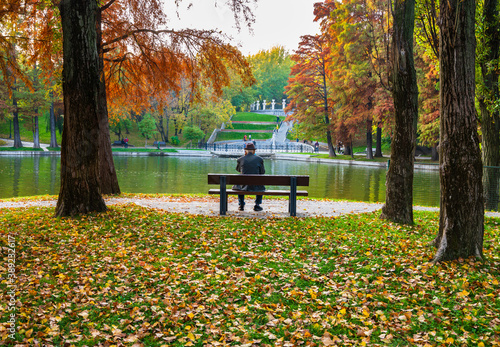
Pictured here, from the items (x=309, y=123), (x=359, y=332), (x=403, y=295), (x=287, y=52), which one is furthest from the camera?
(x=287, y=52)

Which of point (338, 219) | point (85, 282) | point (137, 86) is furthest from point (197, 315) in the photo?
point (137, 86)

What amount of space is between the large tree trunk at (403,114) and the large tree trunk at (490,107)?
2.73 meters

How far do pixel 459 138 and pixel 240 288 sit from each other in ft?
11.3

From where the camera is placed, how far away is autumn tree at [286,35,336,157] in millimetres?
38616

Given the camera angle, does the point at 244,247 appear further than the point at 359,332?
Yes

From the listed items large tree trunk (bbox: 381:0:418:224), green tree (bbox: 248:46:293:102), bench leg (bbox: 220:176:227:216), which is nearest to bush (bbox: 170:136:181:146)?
green tree (bbox: 248:46:293:102)

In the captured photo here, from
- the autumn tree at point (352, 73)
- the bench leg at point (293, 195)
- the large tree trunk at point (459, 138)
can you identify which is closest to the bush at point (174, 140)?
the autumn tree at point (352, 73)

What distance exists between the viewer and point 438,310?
4.20m

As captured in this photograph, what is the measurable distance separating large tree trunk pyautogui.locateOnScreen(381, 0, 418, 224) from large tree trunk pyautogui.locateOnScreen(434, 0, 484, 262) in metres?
2.40

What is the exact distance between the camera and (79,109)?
774 centimetres

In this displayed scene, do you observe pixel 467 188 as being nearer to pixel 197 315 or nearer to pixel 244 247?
pixel 244 247

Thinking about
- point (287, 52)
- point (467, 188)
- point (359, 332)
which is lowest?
point (359, 332)

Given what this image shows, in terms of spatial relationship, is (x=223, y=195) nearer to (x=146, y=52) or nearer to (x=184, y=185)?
(x=146, y=52)

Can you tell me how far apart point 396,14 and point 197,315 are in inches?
264
